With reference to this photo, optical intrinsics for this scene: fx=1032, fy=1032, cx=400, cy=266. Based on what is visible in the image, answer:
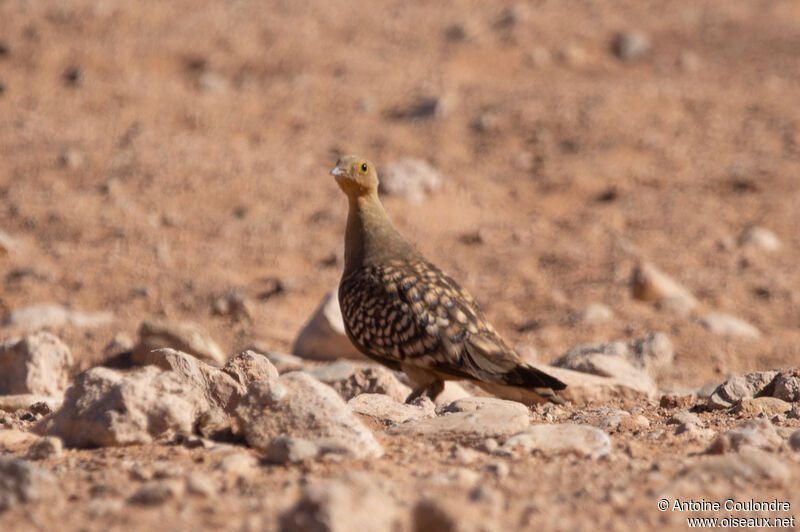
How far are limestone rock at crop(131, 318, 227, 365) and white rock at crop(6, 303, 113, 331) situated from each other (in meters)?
1.21

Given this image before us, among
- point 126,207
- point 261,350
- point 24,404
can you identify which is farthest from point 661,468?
point 126,207

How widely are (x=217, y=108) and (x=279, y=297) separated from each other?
4796mm

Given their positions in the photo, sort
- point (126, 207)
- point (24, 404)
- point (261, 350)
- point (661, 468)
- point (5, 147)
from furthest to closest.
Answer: point (5, 147)
point (126, 207)
point (261, 350)
point (24, 404)
point (661, 468)

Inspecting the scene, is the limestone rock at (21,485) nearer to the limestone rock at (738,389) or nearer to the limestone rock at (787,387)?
the limestone rock at (738,389)

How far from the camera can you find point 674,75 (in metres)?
15.0

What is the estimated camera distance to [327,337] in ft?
25.5

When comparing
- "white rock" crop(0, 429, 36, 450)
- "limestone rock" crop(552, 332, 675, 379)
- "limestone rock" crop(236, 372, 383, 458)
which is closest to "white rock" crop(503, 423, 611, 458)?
"limestone rock" crop(236, 372, 383, 458)

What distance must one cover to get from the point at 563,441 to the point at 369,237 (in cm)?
273

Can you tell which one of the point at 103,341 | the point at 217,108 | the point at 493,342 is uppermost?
the point at 217,108

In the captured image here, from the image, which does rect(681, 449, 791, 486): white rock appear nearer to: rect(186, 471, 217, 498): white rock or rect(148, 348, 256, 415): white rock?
rect(186, 471, 217, 498): white rock

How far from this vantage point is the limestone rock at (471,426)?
4328 mm

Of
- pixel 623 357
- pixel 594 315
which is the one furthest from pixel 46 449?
pixel 594 315

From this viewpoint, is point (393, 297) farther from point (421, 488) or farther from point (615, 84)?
point (615, 84)

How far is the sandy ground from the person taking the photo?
9664mm
